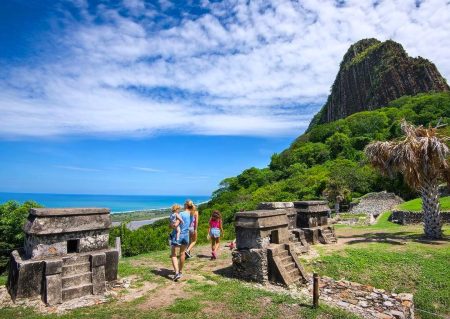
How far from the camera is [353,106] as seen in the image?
355ft

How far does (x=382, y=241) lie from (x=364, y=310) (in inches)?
257

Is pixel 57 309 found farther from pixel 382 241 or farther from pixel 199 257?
pixel 382 241

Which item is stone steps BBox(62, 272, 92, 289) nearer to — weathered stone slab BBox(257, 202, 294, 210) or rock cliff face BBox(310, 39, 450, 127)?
weathered stone slab BBox(257, 202, 294, 210)

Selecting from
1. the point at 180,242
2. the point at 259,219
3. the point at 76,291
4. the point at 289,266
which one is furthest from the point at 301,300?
the point at 76,291

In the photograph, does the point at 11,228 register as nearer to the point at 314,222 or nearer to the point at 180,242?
the point at 180,242

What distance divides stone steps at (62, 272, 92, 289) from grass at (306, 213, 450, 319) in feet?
21.2

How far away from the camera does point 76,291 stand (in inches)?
279

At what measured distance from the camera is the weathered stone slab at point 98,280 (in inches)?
289

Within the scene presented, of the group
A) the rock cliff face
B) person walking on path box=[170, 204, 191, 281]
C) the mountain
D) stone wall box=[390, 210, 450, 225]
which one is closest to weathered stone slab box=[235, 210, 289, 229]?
person walking on path box=[170, 204, 191, 281]

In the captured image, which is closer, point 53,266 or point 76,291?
point 53,266

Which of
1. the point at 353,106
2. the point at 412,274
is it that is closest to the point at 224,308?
the point at 412,274

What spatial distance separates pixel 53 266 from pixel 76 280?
0.62m

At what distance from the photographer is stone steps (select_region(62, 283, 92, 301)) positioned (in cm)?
693

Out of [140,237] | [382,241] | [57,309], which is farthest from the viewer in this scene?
[140,237]
